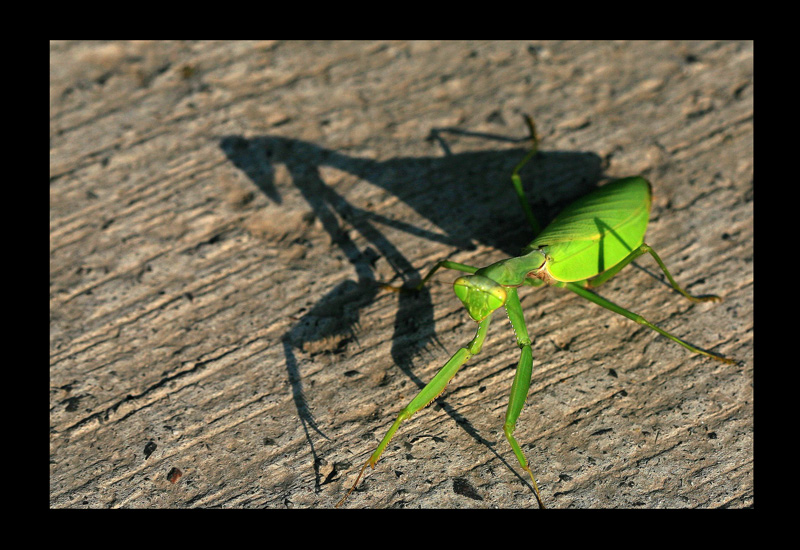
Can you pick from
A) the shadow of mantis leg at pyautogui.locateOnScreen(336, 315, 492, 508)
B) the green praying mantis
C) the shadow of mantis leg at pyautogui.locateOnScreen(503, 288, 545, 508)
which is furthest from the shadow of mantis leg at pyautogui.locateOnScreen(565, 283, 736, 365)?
the shadow of mantis leg at pyautogui.locateOnScreen(336, 315, 492, 508)

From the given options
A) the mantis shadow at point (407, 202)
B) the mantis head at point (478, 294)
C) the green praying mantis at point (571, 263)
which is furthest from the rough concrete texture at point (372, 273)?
the mantis head at point (478, 294)

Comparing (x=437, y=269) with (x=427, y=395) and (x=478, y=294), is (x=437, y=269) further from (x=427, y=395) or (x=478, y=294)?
(x=427, y=395)

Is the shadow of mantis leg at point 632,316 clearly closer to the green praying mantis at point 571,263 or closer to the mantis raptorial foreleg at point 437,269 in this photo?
the green praying mantis at point 571,263

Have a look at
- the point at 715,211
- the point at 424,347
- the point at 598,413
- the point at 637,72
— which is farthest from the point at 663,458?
the point at 637,72

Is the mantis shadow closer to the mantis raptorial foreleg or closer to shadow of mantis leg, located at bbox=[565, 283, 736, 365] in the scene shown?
the mantis raptorial foreleg

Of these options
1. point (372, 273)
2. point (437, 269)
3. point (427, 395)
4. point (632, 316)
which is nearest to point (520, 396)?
point (427, 395)

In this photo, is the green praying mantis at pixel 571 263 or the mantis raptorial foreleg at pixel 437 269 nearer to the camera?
the green praying mantis at pixel 571 263

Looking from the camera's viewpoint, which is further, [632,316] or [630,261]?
[630,261]
